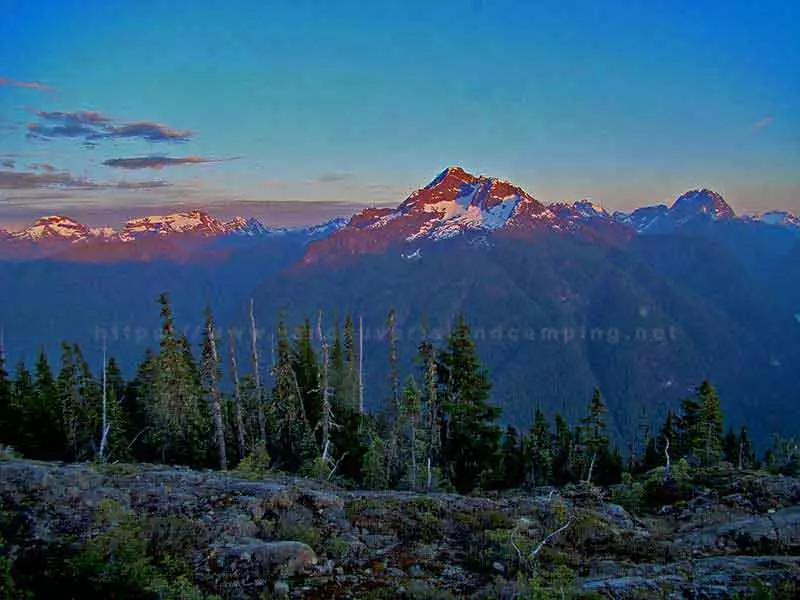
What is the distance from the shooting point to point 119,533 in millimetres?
10367

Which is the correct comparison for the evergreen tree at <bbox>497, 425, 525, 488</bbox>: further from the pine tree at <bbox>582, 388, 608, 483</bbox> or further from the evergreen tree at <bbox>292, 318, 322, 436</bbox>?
the evergreen tree at <bbox>292, 318, 322, 436</bbox>

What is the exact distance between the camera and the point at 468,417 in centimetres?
3766

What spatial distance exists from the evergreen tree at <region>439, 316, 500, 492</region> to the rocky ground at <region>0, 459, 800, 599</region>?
68.3 ft

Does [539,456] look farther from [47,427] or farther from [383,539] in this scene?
[383,539]

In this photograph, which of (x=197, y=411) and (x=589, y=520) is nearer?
(x=589, y=520)

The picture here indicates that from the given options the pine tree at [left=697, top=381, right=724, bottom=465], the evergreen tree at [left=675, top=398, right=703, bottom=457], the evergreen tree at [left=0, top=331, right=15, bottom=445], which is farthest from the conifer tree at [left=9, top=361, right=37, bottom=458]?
the evergreen tree at [left=675, top=398, right=703, bottom=457]

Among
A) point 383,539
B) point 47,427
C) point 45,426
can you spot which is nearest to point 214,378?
point 47,427

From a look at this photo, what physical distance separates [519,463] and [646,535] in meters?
40.6

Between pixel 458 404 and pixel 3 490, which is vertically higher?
pixel 3 490

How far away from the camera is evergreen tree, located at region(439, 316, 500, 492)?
37.6 meters

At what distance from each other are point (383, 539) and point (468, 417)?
2527 cm

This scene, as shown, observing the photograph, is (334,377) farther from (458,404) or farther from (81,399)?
(81,399)

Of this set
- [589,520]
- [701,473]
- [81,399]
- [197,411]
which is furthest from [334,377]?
[589,520]

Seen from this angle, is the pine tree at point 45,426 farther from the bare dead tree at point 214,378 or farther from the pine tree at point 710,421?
the pine tree at point 710,421
